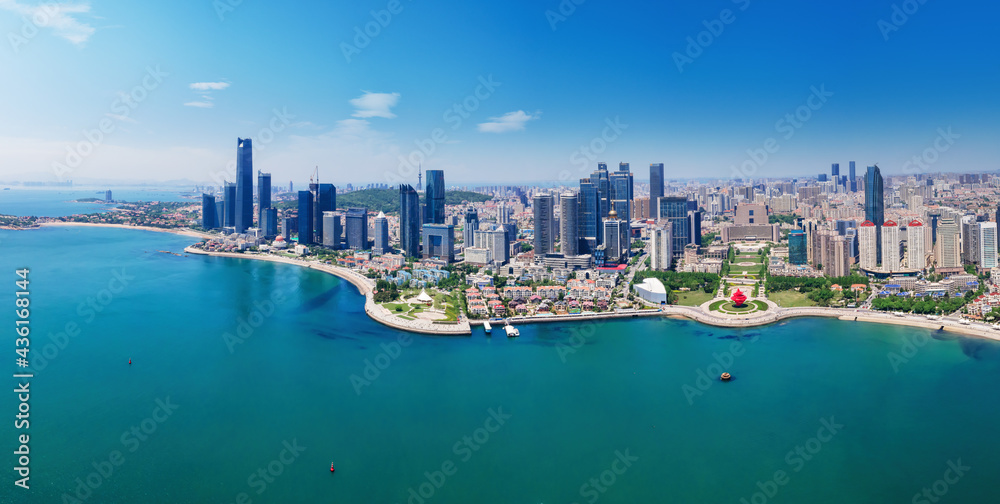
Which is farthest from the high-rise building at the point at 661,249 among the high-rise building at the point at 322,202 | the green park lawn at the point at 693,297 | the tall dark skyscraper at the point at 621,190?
the high-rise building at the point at 322,202

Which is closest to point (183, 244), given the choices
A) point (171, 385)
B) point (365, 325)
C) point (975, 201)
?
point (365, 325)

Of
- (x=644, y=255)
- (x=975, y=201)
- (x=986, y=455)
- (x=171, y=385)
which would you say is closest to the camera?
(x=986, y=455)

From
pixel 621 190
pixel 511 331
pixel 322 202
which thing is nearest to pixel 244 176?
pixel 322 202

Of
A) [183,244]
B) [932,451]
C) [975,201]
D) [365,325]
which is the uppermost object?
[975,201]

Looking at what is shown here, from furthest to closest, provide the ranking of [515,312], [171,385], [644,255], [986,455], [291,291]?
[644,255] → [291,291] → [515,312] → [171,385] → [986,455]

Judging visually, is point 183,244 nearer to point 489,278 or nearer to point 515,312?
point 489,278

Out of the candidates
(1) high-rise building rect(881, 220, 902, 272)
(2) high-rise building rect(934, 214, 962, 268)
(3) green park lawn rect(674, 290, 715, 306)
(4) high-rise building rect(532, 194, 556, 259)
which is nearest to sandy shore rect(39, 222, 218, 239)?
(4) high-rise building rect(532, 194, 556, 259)

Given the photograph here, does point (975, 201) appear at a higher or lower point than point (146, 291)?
higher

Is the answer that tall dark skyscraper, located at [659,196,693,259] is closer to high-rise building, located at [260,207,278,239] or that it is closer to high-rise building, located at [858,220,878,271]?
high-rise building, located at [858,220,878,271]
